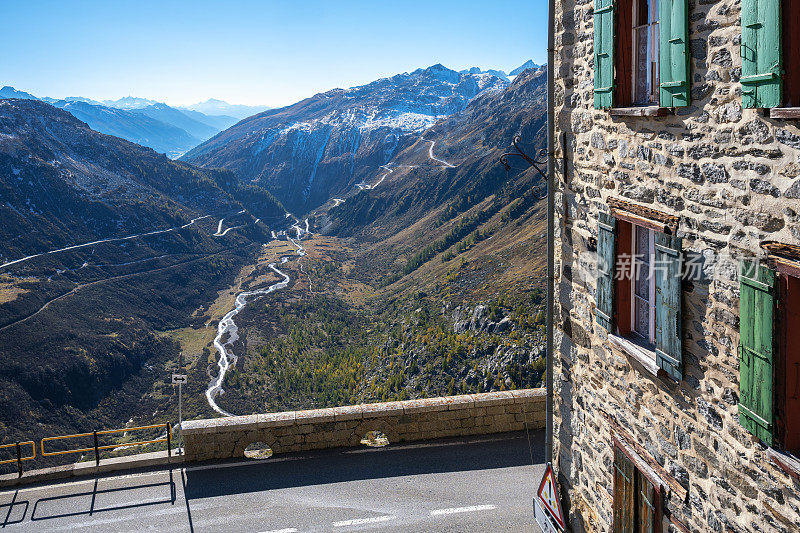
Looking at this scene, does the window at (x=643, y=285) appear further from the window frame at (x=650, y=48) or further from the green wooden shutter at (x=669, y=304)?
the window frame at (x=650, y=48)

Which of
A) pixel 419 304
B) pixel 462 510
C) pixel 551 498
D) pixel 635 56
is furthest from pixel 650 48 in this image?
pixel 419 304

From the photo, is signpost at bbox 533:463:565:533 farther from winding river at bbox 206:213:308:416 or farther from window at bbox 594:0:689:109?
winding river at bbox 206:213:308:416

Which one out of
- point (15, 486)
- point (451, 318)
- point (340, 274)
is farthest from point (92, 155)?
point (15, 486)

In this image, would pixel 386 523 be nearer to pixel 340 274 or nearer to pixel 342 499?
pixel 342 499

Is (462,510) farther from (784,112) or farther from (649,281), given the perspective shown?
(784,112)

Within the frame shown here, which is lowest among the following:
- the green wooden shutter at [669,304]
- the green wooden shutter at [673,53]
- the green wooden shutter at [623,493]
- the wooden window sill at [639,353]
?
the green wooden shutter at [623,493]

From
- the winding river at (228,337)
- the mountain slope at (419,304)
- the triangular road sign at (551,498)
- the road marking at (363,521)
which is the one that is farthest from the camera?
the winding river at (228,337)

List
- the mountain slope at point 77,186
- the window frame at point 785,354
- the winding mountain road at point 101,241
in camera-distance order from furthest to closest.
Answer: the mountain slope at point 77,186 < the winding mountain road at point 101,241 < the window frame at point 785,354

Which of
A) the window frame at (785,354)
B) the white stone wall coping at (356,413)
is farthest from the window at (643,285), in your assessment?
the white stone wall coping at (356,413)

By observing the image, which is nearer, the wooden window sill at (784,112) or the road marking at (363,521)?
the wooden window sill at (784,112)
